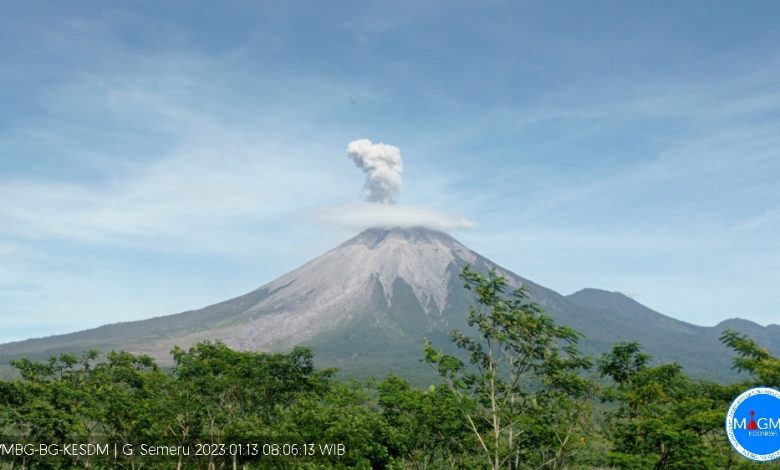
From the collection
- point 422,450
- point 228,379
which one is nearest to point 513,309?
point 422,450

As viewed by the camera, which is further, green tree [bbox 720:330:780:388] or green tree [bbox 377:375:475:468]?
green tree [bbox 377:375:475:468]

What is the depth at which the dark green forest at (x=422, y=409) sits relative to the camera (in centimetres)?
2066

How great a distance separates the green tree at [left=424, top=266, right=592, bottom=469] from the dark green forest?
0.21 feet

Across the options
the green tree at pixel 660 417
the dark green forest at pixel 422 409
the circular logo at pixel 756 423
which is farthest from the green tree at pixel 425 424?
the circular logo at pixel 756 423

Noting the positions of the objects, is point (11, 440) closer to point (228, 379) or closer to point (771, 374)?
point (228, 379)

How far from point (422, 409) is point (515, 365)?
9037mm

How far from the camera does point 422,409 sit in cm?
2833

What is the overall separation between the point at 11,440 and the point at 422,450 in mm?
25065

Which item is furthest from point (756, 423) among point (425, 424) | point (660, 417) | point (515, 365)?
point (425, 424)

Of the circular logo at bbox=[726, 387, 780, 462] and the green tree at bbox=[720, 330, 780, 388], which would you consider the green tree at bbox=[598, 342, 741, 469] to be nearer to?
the green tree at bbox=[720, 330, 780, 388]

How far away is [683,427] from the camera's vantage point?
2173 cm

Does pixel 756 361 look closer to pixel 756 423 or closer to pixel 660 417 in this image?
pixel 660 417

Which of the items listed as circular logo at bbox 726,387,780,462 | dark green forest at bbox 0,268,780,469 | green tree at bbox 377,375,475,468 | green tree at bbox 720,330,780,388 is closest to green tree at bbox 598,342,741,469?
dark green forest at bbox 0,268,780,469

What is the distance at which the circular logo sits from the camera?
11.7m
